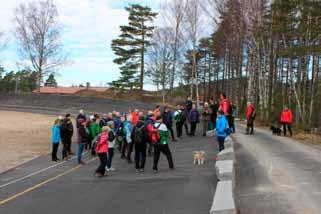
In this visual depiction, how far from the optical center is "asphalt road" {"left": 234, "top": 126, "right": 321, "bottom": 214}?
9816mm

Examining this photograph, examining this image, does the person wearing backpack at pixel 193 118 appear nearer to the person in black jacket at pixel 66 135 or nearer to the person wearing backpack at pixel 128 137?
the person wearing backpack at pixel 128 137

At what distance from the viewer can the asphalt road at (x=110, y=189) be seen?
11125mm

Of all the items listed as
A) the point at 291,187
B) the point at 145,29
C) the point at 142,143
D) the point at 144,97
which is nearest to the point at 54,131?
the point at 142,143

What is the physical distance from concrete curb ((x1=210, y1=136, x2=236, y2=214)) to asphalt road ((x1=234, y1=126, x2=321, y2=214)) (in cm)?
30

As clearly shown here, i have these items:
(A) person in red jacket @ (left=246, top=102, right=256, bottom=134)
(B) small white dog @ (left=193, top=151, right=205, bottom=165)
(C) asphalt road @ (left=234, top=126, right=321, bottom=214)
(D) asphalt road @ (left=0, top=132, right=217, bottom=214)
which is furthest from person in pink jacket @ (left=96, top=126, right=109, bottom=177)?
(A) person in red jacket @ (left=246, top=102, right=256, bottom=134)

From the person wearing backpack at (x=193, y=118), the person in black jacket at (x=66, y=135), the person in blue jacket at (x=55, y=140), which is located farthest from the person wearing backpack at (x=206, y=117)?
the person in blue jacket at (x=55, y=140)

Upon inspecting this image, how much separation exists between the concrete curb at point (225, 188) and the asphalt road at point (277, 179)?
0.30 metres

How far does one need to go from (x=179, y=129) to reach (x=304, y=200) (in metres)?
16.7

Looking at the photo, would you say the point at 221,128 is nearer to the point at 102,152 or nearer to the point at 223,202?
the point at 102,152

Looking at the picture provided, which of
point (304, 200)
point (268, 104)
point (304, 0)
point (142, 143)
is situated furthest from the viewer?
point (268, 104)

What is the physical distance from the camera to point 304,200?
1020 cm

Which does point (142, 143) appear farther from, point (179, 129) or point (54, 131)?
point (179, 129)

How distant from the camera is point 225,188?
10.5 meters

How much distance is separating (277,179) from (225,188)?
250 centimetres
